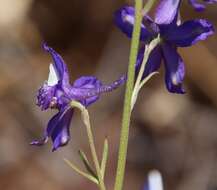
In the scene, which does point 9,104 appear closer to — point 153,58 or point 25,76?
point 25,76

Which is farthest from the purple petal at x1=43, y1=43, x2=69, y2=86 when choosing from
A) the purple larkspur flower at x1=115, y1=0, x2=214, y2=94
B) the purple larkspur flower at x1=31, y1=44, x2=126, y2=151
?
the purple larkspur flower at x1=115, y1=0, x2=214, y2=94

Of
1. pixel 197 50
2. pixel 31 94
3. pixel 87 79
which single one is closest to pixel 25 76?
pixel 31 94

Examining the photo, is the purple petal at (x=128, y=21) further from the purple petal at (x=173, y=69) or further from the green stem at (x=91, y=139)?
the green stem at (x=91, y=139)

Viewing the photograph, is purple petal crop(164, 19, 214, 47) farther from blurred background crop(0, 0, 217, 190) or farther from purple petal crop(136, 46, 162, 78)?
blurred background crop(0, 0, 217, 190)

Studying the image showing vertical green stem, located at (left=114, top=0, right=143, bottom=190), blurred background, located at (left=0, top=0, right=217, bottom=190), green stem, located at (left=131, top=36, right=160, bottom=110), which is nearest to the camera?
vertical green stem, located at (left=114, top=0, right=143, bottom=190)

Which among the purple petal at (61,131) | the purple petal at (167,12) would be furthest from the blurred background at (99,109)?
the purple petal at (167,12)
